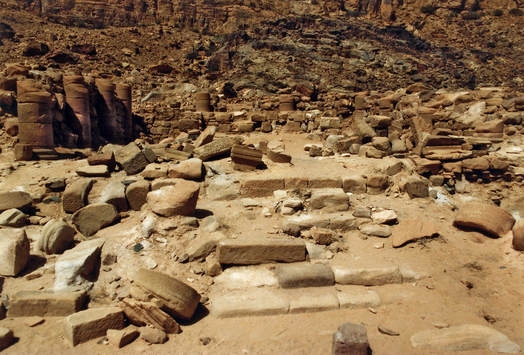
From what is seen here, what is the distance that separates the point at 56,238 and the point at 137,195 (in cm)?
138

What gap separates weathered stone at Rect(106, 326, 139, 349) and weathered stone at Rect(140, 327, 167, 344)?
0.29ft

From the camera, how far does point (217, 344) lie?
3.25 m

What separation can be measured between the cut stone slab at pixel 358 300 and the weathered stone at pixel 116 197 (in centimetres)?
377

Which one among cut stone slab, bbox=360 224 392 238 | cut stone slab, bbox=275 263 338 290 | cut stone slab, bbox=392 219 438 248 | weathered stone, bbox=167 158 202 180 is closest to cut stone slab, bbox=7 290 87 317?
cut stone slab, bbox=275 263 338 290

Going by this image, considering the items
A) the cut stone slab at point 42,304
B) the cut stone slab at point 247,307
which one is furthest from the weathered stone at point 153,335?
the cut stone slab at point 42,304

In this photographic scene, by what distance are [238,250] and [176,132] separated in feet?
35.6

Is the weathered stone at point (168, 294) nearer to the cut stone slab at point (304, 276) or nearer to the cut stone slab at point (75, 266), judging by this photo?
the cut stone slab at point (75, 266)

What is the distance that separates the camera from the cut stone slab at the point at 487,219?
498 cm

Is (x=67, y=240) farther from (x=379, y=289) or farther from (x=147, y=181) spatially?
(x=379, y=289)

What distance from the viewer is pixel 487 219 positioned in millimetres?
5070

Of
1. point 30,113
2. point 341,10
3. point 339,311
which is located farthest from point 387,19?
point 339,311

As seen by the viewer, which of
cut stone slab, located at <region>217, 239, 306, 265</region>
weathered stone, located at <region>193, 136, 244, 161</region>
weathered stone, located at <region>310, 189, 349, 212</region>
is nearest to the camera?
cut stone slab, located at <region>217, 239, 306, 265</region>

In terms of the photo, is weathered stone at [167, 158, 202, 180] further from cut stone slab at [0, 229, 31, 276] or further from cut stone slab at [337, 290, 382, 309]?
cut stone slab at [337, 290, 382, 309]

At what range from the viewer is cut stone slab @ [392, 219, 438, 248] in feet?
16.4
